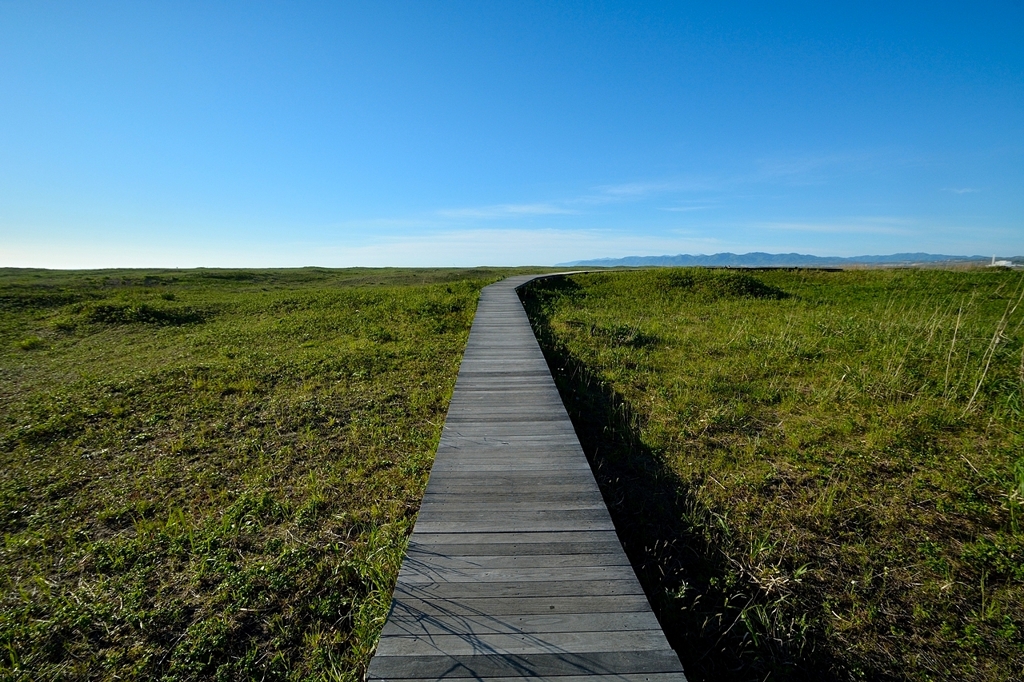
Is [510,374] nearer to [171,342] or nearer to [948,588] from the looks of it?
[948,588]

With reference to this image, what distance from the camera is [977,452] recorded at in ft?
19.1

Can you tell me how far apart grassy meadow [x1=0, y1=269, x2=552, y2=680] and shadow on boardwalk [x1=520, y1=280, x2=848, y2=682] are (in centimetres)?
216

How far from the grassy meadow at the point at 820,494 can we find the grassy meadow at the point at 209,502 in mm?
2519

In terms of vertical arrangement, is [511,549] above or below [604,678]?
above

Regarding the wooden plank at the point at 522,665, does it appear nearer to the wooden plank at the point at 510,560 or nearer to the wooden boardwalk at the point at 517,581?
the wooden boardwalk at the point at 517,581

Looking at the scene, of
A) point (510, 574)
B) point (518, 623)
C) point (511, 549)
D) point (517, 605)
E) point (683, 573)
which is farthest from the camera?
point (683, 573)

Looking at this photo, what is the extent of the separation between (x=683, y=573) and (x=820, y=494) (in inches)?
89.7

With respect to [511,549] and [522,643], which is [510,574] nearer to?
[511,549]

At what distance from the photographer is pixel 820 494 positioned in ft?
16.7

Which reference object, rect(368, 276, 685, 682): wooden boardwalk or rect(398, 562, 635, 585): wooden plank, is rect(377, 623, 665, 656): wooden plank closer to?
rect(368, 276, 685, 682): wooden boardwalk

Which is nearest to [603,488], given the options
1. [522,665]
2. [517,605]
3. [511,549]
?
[511,549]

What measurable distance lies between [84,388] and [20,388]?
4.95ft

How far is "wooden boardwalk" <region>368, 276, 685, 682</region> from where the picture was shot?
98.7 inches

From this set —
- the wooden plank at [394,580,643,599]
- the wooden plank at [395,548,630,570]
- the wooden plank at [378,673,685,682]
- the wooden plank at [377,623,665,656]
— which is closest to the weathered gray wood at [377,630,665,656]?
the wooden plank at [377,623,665,656]
